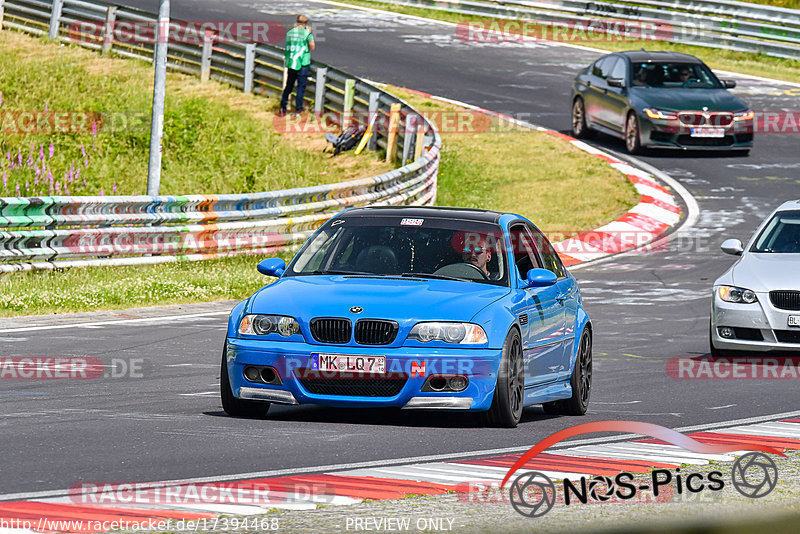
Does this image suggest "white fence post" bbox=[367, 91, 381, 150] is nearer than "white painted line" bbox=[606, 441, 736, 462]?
No

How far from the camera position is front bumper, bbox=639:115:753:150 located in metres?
27.3

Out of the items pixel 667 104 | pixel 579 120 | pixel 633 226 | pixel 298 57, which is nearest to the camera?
pixel 633 226

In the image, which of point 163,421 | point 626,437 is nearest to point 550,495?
point 626,437

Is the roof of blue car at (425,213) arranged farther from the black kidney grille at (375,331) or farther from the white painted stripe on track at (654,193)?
the white painted stripe on track at (654,193)

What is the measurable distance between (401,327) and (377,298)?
0.28m

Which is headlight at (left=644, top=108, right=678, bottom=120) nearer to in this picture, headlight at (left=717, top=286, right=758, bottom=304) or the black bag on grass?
the black bag on grass

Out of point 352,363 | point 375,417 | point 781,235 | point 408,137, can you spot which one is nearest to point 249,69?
point 408,137

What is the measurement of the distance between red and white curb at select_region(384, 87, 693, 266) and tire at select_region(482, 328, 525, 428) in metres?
11.5

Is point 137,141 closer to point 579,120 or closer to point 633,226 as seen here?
point 579,120

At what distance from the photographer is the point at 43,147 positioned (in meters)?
29.0

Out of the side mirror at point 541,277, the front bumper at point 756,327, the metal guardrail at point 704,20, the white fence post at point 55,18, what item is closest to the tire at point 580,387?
the side mirror at point 541,277

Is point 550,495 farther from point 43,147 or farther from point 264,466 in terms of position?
Answer: point 43,147

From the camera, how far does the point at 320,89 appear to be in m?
31.4

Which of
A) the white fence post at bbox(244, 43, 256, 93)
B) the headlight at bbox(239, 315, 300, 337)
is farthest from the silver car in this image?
the white fence post at bbox(244, 43, 256, 93)
